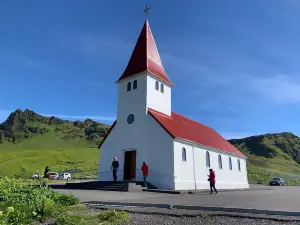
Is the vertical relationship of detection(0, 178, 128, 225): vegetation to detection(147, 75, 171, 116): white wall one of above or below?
below

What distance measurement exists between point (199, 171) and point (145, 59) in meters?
11.6

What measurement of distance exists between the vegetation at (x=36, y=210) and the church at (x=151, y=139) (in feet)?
42.6

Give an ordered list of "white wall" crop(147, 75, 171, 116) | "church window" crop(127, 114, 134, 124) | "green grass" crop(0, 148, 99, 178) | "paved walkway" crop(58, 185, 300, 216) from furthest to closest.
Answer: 1. "green grass" crop(0, 148, 99, 178)
2. "white wall" crop(147, 75, 171, 116)
3. "church window" crop(127, 114, 134, 124)
4. "paved walkway" crop(58, 185, 300, 216)

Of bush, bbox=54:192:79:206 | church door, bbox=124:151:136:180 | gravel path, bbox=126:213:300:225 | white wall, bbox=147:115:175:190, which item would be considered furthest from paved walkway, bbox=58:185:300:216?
church door, bbox=124:151:136:180

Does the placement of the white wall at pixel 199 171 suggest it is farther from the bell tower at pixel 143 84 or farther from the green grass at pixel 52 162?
the green grass at pixel 52 162

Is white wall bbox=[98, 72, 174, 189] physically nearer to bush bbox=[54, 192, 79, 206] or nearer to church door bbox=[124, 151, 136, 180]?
church door bbox=[124, 151, 136, 180]

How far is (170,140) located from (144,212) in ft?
44.8

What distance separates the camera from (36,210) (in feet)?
26.8

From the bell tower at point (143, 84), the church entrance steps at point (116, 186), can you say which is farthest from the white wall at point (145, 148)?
the church entrance steps at point (116, 186)

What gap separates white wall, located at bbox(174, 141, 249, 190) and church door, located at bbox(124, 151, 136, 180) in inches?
162

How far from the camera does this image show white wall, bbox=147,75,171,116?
83.0 ft

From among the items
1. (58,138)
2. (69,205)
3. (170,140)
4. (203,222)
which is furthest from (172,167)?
(58,138)

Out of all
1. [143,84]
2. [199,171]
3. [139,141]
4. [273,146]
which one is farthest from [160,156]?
[273,146]

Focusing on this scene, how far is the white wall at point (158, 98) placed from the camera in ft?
83.0
